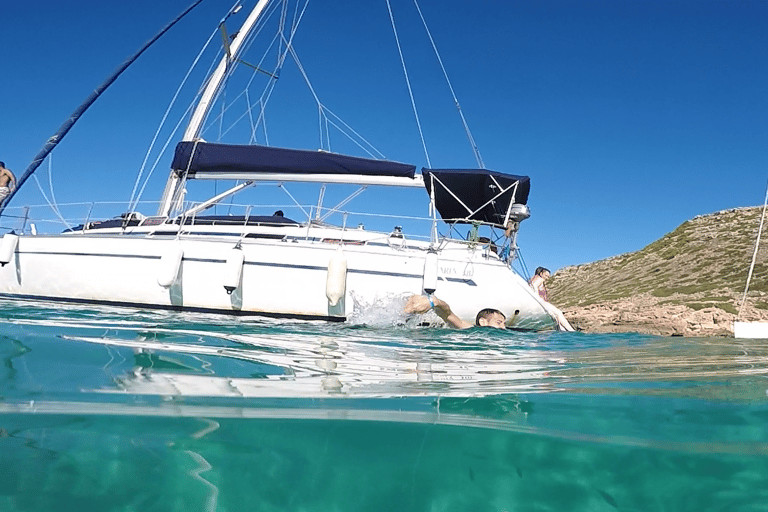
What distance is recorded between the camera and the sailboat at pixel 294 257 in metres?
8.34

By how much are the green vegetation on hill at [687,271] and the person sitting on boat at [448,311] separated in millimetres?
13560

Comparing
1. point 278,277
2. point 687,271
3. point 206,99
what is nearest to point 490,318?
point 278,277

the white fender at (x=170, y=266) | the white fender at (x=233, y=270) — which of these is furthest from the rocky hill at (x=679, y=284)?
the white fender at (x=170, y=266)

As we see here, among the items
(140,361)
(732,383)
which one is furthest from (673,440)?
(140,361)

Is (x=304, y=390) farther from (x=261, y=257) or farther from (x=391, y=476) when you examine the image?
(x=261, y=257)

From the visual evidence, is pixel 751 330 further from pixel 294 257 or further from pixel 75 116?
pixel 75 116

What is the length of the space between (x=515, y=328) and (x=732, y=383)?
5.95 metres

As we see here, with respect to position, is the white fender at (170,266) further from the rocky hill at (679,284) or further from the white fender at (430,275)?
the rocky hill at (679,284)

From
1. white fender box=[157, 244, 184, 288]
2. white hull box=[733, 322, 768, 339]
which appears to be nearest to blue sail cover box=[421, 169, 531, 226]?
white hull box=[733, 322, 768, 339]

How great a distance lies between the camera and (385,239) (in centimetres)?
917

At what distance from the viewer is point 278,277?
846cm

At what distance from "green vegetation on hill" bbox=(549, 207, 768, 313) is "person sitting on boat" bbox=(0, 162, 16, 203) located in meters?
20.5

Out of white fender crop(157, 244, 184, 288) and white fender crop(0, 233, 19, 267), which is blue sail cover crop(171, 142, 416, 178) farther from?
white fender crop(0, 233, 19, 267)

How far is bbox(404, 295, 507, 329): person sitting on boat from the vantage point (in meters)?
8.27
